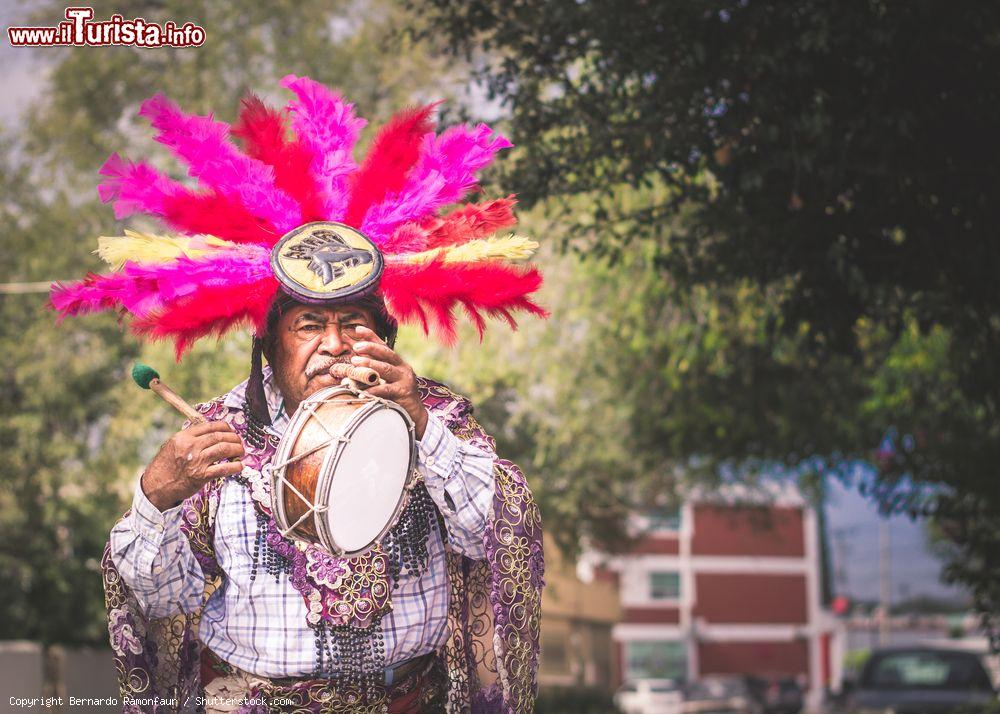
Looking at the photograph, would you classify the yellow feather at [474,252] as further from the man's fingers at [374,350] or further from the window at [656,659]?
the window at [656,659]

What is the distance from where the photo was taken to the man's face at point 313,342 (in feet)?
10.9

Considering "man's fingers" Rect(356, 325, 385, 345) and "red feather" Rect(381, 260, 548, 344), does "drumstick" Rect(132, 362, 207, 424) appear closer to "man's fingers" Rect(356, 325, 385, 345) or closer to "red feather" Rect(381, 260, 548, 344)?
"man's fingers" Rect(356, 325, 385, 345)

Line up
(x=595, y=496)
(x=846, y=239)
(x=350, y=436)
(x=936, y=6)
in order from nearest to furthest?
(x=350, y=436) → (x=936, y=6) → (x=846, y=239) → (x=595, y=496)

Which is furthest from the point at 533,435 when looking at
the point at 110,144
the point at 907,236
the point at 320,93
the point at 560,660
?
the point at 560,660

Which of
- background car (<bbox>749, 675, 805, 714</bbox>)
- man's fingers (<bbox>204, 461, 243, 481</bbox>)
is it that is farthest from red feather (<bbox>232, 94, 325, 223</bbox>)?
background car (<bbox>749, 675, 805, 714</bbox>)

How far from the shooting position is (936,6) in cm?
551

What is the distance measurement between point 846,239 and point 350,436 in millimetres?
3588

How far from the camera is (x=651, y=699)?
32.7 metres

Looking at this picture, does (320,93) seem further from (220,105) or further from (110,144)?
(110,144)

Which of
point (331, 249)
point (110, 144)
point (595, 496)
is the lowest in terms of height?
point (595, 496)

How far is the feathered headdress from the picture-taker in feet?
11.1

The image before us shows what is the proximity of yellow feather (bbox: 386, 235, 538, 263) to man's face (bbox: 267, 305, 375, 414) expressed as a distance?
0.21m

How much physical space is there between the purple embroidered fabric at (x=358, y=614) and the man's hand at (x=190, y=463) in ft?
0.74

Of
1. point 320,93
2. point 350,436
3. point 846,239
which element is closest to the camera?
point 350,436
